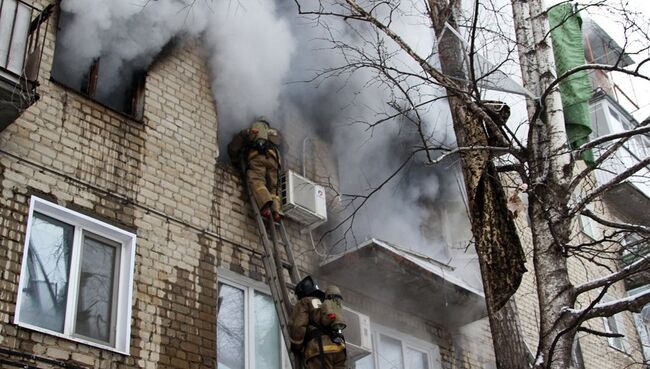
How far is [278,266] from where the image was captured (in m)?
7.80

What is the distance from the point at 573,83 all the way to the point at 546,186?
3417mm

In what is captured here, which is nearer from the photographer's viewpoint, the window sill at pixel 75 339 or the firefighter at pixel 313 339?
the window sill at pixel 75 339

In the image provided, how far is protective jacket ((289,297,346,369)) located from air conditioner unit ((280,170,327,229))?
5.24 ft

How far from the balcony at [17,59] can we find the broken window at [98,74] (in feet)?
3.39

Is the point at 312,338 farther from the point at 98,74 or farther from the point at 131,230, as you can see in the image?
the point at 98,74

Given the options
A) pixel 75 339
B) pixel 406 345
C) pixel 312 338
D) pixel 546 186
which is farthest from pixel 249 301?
pixel 546 186

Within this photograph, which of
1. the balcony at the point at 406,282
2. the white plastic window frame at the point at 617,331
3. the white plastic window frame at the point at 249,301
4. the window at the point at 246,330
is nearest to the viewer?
the window at the point at 246,330

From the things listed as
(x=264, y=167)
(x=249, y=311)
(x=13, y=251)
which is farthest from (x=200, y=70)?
(x=13, y=251)

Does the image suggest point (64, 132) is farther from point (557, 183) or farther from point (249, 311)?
point (557, 183)

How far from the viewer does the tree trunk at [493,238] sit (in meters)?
6.09

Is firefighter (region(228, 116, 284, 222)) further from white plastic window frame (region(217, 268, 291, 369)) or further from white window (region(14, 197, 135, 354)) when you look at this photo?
white window (region(14, 197, 135, 354))

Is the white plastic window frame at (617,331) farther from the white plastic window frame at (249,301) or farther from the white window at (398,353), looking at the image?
the white plastic window frame at (249,301)

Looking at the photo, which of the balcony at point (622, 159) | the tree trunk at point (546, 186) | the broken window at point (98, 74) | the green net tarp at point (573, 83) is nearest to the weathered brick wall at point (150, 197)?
the broken window at point (98, 74)

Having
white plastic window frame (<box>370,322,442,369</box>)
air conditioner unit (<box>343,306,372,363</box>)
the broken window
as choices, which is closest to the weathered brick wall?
the broken window
